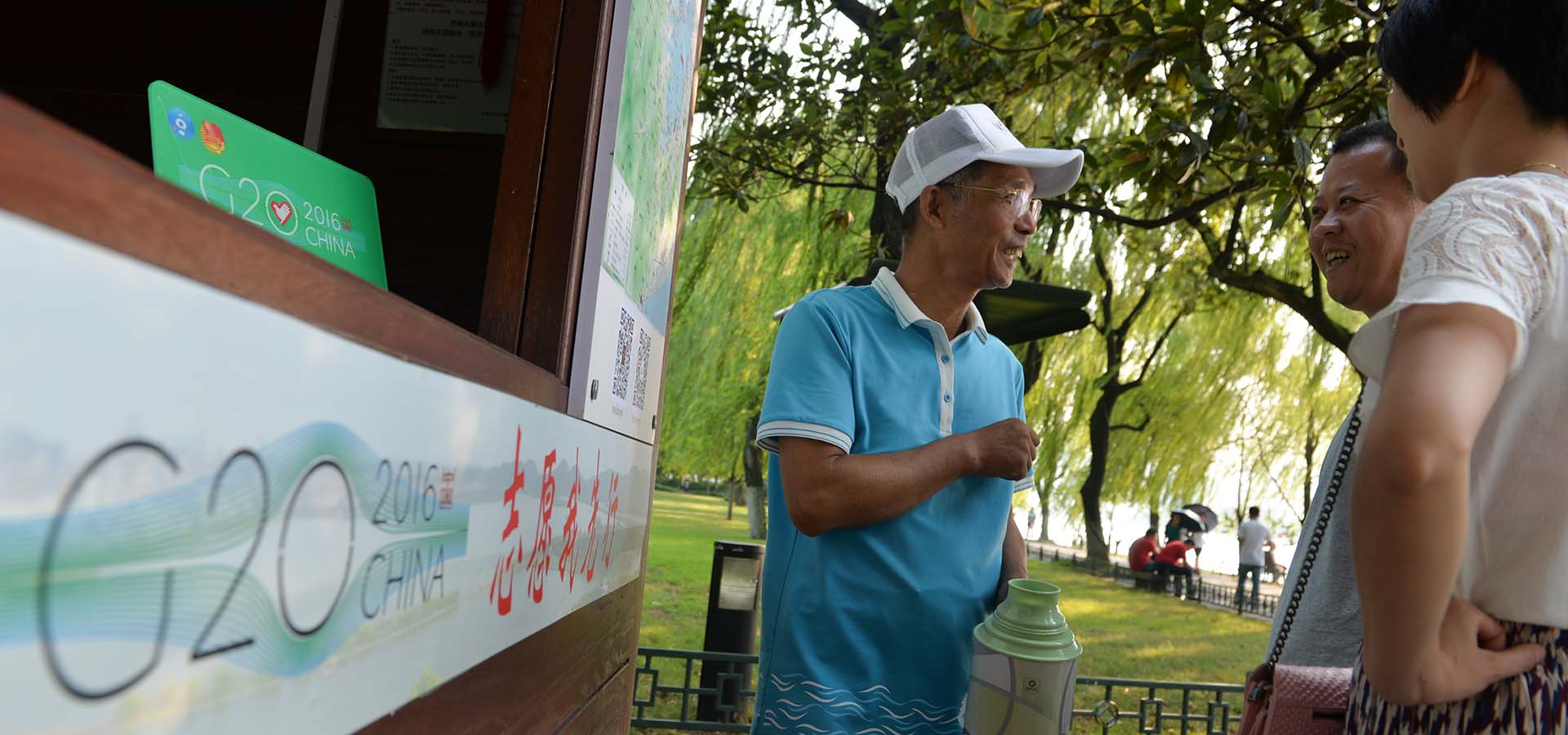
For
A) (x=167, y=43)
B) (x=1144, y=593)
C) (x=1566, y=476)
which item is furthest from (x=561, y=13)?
(x=1144, y=593)

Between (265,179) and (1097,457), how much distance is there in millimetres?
15187

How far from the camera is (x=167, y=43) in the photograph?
2.64 meters

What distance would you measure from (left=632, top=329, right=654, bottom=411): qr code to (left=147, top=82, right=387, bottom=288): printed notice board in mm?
669

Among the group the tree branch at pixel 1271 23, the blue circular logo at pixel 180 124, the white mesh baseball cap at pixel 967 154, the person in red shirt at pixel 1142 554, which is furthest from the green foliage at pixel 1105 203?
the blue circular logo at pixel 180 124

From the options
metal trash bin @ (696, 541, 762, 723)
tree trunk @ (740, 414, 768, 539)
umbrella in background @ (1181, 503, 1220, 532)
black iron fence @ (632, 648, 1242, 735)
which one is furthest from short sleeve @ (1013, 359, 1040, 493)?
umbrella in background @ (1181, 503, 1220, 532)

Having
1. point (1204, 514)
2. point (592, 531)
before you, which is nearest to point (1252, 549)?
point (1204, 514)

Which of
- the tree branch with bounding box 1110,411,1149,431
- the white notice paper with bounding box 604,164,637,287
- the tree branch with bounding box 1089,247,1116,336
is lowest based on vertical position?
the white notice paper with bounding box 604,164,637,287

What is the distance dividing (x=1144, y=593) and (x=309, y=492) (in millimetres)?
17173

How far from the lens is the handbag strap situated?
1.54 m

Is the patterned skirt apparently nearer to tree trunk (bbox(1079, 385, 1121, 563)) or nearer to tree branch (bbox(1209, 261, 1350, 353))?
tree branch (bbox(1209, 261, 1350, 353))

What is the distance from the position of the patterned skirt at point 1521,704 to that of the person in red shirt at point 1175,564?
54.7ft

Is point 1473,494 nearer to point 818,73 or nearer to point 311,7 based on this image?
point 311,7

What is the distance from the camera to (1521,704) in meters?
1.02

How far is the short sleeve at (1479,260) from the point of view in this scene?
0.93m
